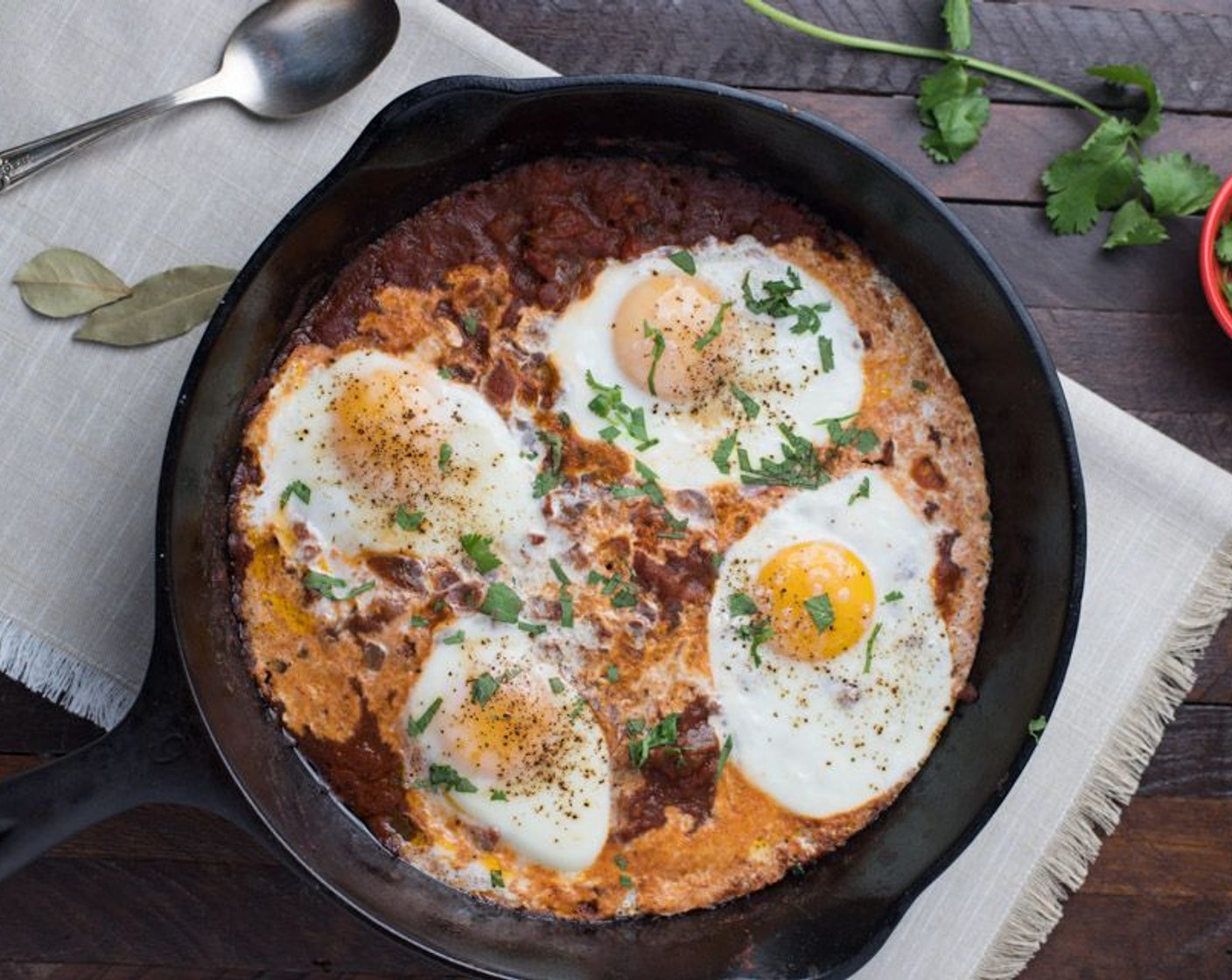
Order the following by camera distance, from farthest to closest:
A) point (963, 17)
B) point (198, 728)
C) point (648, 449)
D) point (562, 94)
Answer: point (963, 17)
point (648, 449)
point (562, 94)
point (198, 728)

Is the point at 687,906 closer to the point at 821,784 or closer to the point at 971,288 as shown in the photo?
the point at 821,784

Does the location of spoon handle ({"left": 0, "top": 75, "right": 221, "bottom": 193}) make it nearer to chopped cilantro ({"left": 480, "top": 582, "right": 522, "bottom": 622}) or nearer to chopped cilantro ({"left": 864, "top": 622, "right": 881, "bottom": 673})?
chopped cilantro ({"left": 480, "top": 582, "right": 522, "bottom": 622})

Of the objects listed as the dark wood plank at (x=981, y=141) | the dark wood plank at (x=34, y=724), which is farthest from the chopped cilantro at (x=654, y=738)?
the dark wood plank at (x=981, y=141)

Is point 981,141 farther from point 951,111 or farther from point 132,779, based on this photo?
point 132,779

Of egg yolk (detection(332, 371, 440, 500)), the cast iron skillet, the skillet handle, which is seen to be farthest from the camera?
egg yolk (detection(332, 371, 440, 500))

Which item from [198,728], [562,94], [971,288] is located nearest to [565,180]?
[562,94]

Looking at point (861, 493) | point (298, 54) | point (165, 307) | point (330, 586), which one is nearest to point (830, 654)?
point (861, 493)

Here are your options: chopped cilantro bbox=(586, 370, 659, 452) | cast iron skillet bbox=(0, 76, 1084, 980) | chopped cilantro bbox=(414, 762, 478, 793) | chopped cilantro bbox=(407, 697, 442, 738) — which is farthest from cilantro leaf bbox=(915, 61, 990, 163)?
chopped cilantro bbox=(414, 762, 478, 793)
